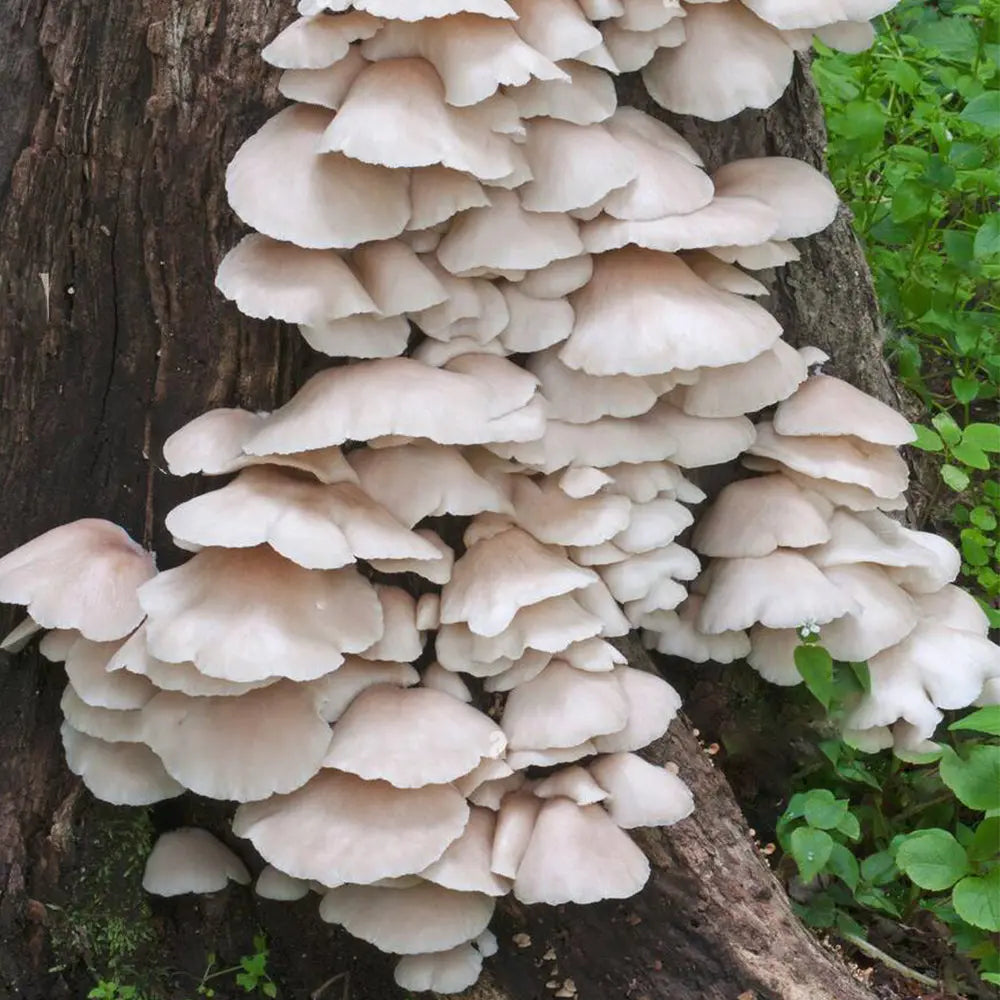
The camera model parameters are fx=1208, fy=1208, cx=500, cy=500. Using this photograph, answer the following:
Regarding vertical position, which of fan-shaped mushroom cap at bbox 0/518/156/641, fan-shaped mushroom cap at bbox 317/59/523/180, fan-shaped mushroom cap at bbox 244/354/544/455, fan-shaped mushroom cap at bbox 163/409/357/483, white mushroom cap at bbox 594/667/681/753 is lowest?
white mushroom cap at bbox 594/667/681/753

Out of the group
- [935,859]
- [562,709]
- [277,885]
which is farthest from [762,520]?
[277,885]

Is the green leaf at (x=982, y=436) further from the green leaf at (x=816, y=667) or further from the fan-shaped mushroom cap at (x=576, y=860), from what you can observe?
the fan-shaped mushroom cap at (x=576, y=860)


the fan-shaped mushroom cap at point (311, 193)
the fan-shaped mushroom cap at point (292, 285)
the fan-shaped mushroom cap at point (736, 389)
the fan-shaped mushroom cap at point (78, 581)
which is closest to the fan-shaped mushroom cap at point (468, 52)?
the fan-shaped mushroom cap at point (311, 193)

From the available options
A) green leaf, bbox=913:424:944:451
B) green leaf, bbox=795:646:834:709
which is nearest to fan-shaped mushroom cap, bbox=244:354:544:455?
green leaf, bbox=795:646:834:709

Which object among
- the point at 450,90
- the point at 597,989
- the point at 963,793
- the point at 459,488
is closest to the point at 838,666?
the point at 963,793

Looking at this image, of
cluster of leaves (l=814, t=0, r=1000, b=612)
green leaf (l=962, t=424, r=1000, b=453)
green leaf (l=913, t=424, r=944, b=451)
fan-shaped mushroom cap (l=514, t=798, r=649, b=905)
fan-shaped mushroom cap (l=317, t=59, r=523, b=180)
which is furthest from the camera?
cluster of leaves (l=814, t=0, r=1000, b=612)

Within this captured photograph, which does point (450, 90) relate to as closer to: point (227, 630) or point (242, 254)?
point (242, 254)

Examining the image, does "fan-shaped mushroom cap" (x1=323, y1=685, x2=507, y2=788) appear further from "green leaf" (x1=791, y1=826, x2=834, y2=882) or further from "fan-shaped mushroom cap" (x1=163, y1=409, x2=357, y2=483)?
"green leaf" (x1=791, y1=826, x2=834, y2=882)
